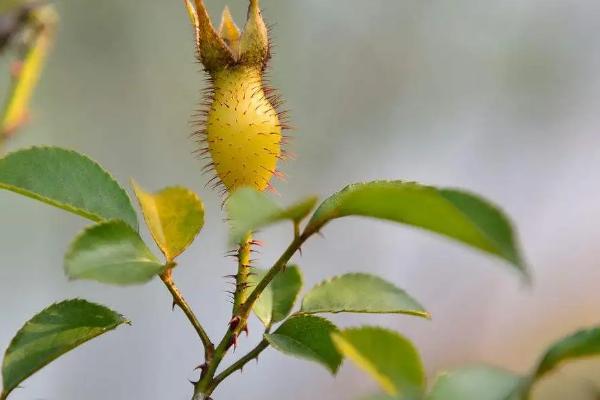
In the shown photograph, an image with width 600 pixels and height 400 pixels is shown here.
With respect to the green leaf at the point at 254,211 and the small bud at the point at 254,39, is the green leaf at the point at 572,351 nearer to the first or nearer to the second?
the green leaf at the point at 254,211

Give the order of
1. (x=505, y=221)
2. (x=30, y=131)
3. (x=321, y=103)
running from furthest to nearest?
1. (x=321, y=103)
2. (x=30, y=131)
3. (x=505, y=221)

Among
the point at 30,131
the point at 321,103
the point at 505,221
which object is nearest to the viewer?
the point at 505,221

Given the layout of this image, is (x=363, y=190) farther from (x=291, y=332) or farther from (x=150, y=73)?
(x=150, y=73)

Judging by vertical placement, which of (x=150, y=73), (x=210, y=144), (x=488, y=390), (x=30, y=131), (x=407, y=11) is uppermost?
(x=407, y=11)

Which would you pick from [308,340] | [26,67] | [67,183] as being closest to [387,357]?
[308,340]

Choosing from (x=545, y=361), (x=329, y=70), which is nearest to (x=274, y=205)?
(x=545, y=361)

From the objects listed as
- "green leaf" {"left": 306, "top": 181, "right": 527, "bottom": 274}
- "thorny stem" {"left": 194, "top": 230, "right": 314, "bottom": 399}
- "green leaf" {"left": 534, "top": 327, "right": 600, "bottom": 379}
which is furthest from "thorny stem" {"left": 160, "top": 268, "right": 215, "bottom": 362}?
"green leaf" {"left": 534, "top": 327, "right": 600, "bottom": 379}

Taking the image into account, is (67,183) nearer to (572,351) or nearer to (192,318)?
(192,318)
